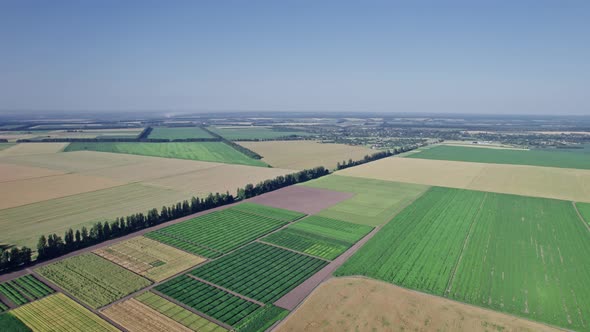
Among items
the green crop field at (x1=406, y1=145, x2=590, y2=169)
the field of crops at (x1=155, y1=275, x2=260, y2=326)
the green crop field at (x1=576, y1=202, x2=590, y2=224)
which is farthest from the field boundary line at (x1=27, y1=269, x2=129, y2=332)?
the green crop field at (x1=406, y1=145, x2=590, y2=169)

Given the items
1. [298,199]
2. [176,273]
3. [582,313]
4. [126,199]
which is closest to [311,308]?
[176,273]

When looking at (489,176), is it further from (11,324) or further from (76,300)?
(11,324)

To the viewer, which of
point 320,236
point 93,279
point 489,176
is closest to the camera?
point 93,279

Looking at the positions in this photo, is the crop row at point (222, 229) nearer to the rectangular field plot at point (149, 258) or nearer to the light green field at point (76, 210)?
the rectangular field plot at point (149, 258)

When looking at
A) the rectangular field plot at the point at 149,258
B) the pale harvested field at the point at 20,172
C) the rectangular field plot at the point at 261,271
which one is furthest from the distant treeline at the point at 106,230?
the pale harvested field at the point at 20,172

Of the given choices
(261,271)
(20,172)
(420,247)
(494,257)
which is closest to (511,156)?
(494,257)

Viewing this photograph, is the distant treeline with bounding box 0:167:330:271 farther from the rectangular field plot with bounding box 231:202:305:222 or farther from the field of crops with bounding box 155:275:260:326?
the field of crops with bounding box 155:275:260:326

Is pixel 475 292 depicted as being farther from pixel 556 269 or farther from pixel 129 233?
pixel 129 233

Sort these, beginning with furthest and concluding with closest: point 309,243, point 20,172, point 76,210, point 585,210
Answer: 1. point 20,172
2. point 585,210
3. point 76,210
4. point 309,243
